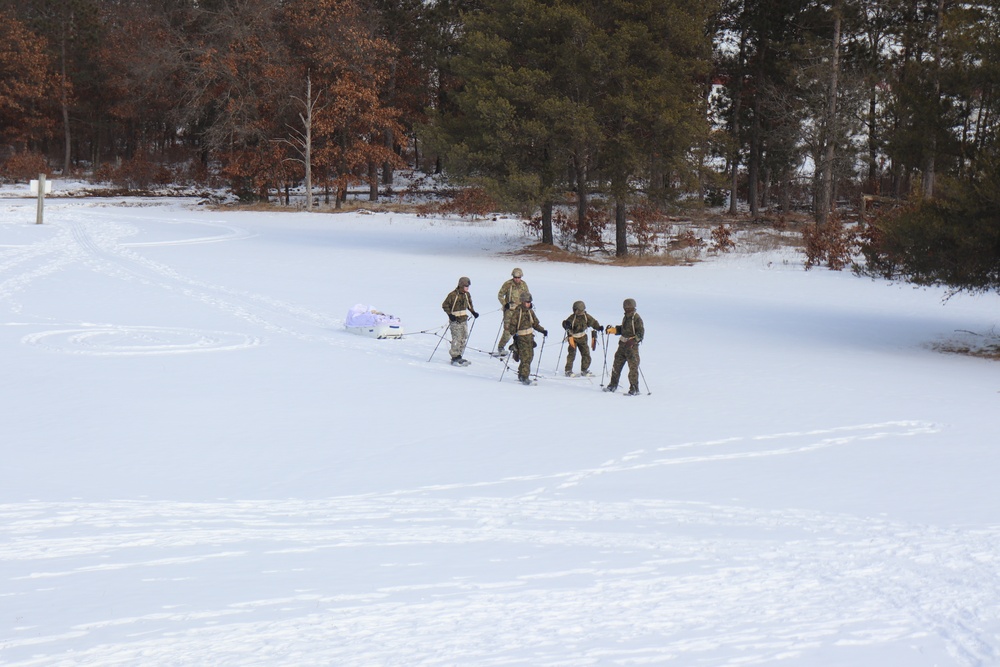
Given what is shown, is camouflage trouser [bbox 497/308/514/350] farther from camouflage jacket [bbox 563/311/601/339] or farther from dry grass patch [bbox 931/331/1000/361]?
dry grass patch [bbox 931/331/1000/361]

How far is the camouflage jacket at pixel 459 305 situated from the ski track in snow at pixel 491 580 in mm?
6514

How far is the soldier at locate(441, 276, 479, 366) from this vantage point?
16.0 metres

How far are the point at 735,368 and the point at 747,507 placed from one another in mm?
7449

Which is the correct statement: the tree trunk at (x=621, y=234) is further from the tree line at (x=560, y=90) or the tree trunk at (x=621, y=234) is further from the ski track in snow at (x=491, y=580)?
the ski track in snow at (x=491, y=580)

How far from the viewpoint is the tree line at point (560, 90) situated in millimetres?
20344

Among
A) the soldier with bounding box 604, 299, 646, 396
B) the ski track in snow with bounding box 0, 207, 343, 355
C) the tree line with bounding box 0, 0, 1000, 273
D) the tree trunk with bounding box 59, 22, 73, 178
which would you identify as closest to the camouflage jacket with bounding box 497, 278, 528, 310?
the soldier with bounding box 604, 299, 646, 396

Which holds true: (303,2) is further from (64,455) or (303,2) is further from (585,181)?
(64,455)

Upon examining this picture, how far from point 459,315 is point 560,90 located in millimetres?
19398

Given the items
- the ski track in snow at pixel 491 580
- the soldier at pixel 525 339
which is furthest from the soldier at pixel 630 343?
the ski track in snow at pixel 491 580

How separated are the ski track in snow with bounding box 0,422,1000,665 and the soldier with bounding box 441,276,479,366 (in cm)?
654

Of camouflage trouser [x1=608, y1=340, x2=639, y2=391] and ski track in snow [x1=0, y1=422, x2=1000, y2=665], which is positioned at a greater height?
camouflage trouser [x1=608, y1=340, x2=639, y2=391]

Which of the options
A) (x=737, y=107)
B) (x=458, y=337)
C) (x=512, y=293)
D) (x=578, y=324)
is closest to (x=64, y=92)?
(x=737, y=107)

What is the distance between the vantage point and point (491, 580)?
7.26 meters

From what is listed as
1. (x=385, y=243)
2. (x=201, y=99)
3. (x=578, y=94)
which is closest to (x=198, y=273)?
(x=385, y=243)
